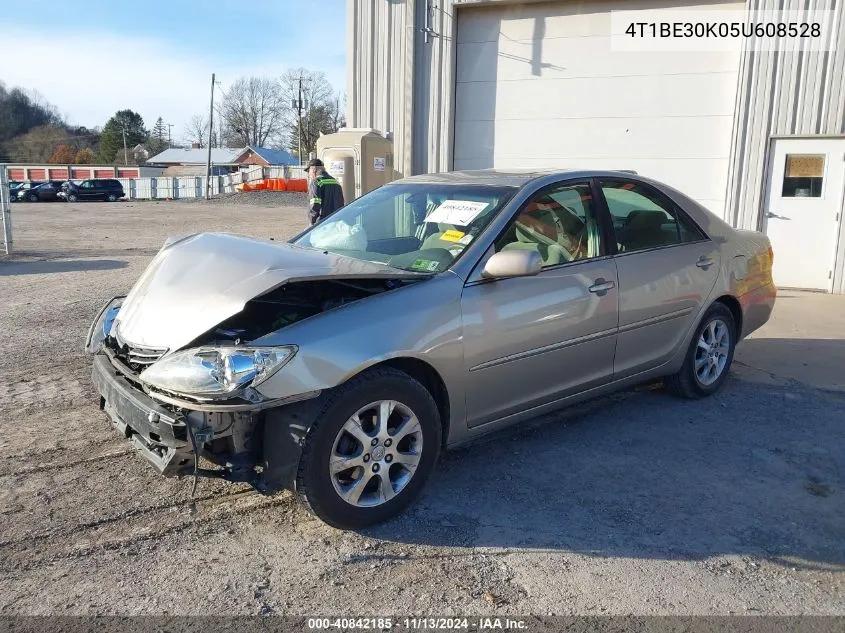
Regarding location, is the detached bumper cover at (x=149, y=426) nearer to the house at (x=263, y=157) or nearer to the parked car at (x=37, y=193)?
the parked car at (x=37, y=193)

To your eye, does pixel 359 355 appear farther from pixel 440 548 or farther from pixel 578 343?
pixel 578 343

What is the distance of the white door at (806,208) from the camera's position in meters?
9.30

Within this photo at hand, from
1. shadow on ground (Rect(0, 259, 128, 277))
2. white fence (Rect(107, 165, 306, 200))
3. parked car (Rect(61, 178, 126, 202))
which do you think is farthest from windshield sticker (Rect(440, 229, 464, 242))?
white fence (Rect(107, 165, 306, 200))

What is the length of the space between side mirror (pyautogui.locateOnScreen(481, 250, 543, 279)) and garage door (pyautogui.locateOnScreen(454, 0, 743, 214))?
7176mm

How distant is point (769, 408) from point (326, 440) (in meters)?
3.52

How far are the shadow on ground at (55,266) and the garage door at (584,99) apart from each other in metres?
6.18

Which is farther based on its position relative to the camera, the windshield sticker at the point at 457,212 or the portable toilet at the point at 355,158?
the portable toilet at the point at 355,158

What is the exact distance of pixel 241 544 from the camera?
10.7 feet

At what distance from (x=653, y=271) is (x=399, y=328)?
6.87 ft

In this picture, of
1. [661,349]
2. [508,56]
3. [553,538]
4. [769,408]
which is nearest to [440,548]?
[553,538]

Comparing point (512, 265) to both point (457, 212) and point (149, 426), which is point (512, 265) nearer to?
point (457, 212)

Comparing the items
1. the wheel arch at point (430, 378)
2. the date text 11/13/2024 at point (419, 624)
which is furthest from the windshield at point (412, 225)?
the date text 11/13/2024 at point (419, 624)

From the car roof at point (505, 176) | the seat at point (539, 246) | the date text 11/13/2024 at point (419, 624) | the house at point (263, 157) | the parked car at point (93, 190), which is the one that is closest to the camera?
the date text 11/13/2024 at point (419, 624)

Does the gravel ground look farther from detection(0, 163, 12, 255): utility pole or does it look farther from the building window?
the building window
